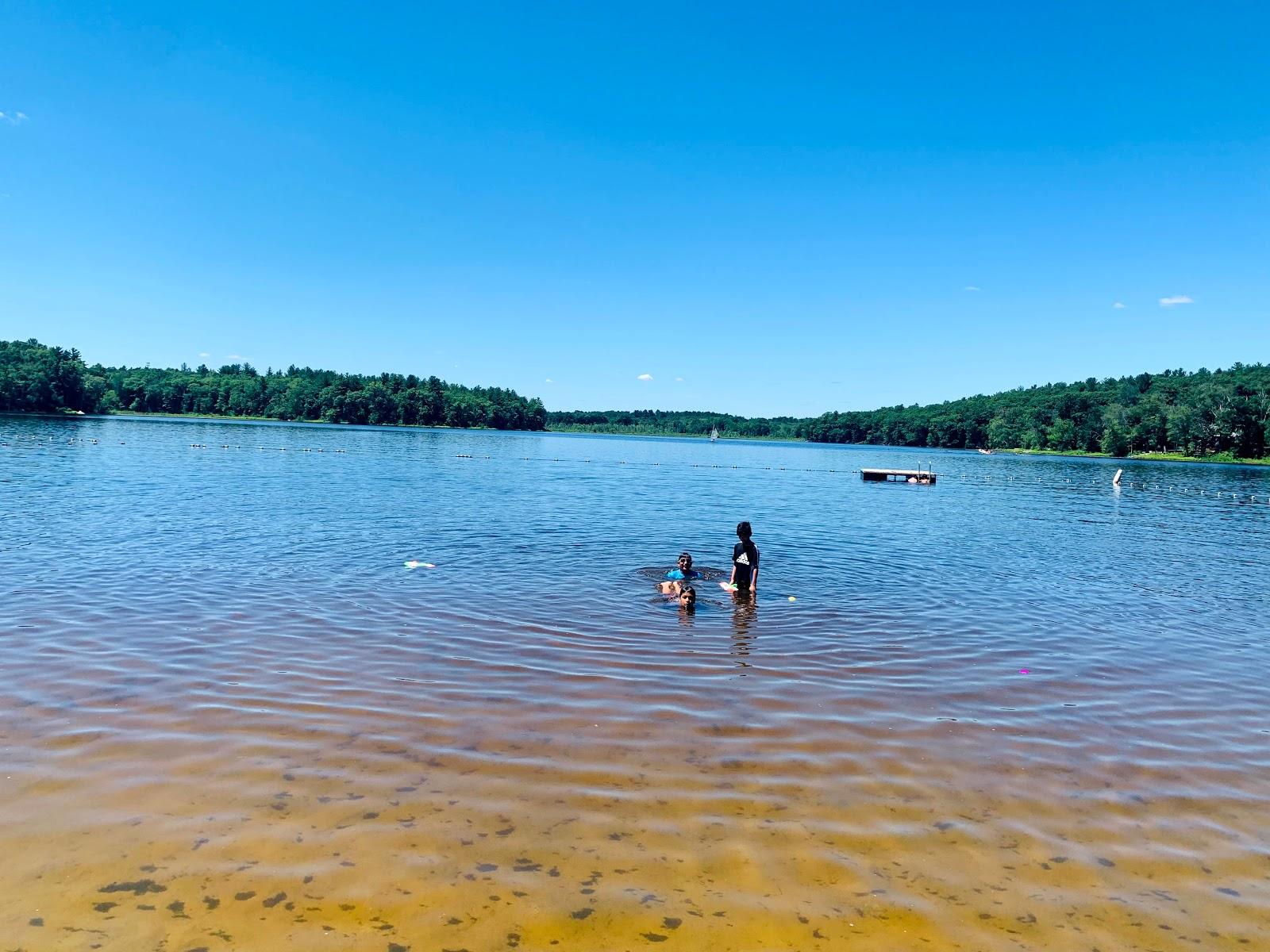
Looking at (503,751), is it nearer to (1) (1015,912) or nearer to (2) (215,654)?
(1) (1015,912)

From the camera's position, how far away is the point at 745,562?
1723cm

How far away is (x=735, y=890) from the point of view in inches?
222

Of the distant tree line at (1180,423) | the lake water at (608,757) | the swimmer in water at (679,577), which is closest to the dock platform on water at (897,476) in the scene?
the lake water at (608,757)

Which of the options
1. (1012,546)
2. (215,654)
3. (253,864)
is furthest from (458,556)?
(1012,546)

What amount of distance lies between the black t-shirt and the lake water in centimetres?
65

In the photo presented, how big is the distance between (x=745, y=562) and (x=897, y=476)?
220 feet

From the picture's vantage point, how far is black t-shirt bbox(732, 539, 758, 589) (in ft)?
56.3

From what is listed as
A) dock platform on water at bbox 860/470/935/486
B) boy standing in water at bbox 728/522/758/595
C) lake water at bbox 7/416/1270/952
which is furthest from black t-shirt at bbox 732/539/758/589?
dock platform on water at bbox 860/470/935/486

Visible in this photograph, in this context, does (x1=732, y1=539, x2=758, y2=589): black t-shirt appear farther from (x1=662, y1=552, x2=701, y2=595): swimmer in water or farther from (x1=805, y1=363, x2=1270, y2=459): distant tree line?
(x1=805, y1=363, x2=1270, y2=459): distant tree line

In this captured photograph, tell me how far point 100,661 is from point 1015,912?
38.8ft

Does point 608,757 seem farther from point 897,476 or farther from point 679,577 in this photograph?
point 897,476

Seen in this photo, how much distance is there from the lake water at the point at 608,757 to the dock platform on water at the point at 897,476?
5407cm

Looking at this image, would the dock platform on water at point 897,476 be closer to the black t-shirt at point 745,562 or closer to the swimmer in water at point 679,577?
the swimmer in water at point 679,577

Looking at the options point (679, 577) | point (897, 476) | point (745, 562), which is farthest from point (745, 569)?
point (897, 476)
